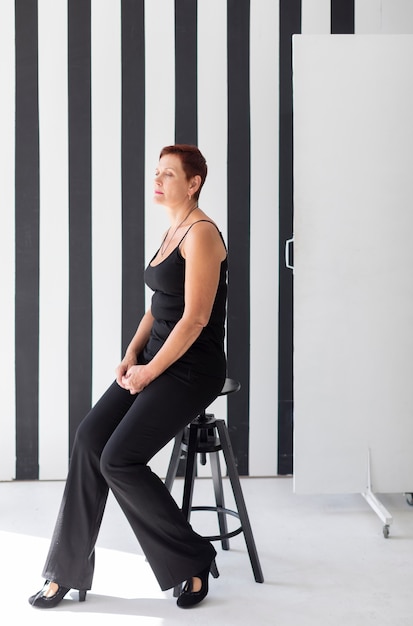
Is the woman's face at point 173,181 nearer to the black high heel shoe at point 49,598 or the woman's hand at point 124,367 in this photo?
the woman's hand at point 124,367

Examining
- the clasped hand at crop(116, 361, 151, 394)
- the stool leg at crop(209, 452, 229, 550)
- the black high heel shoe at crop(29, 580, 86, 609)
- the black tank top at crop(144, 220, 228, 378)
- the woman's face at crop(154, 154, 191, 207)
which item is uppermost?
the woman's face at crop(154, 154, 191, 207)

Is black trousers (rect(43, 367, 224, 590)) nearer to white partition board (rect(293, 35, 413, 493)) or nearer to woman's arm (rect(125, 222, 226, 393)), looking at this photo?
woman's arm (rect(125, 222, 226, 393))

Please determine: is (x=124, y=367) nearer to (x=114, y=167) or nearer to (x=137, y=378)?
(x=137, y=378)

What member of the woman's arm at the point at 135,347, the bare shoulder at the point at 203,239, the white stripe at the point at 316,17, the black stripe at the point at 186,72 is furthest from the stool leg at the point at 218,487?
the white stripe at the point at 316,17

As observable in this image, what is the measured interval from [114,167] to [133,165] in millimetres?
84

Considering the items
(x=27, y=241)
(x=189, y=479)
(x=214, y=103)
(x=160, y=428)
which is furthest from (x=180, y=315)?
(x=214, y=103)

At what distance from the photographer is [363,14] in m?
3.24

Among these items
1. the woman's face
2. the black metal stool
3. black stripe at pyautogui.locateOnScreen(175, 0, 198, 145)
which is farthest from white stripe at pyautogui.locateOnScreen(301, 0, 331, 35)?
the black metal stool

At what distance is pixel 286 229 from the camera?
3283 millimetres

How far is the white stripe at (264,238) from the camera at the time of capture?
323 cm

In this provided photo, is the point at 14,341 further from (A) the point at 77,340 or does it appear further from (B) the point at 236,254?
(B) the point at 236,254

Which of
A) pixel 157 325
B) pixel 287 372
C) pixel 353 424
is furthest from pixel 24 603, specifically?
pixel 287 372

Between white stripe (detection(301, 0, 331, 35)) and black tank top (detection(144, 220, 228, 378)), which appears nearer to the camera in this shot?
black tank top (detection(144, 220, 228, 378))

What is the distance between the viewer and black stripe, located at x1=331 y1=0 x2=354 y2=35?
3.23m
